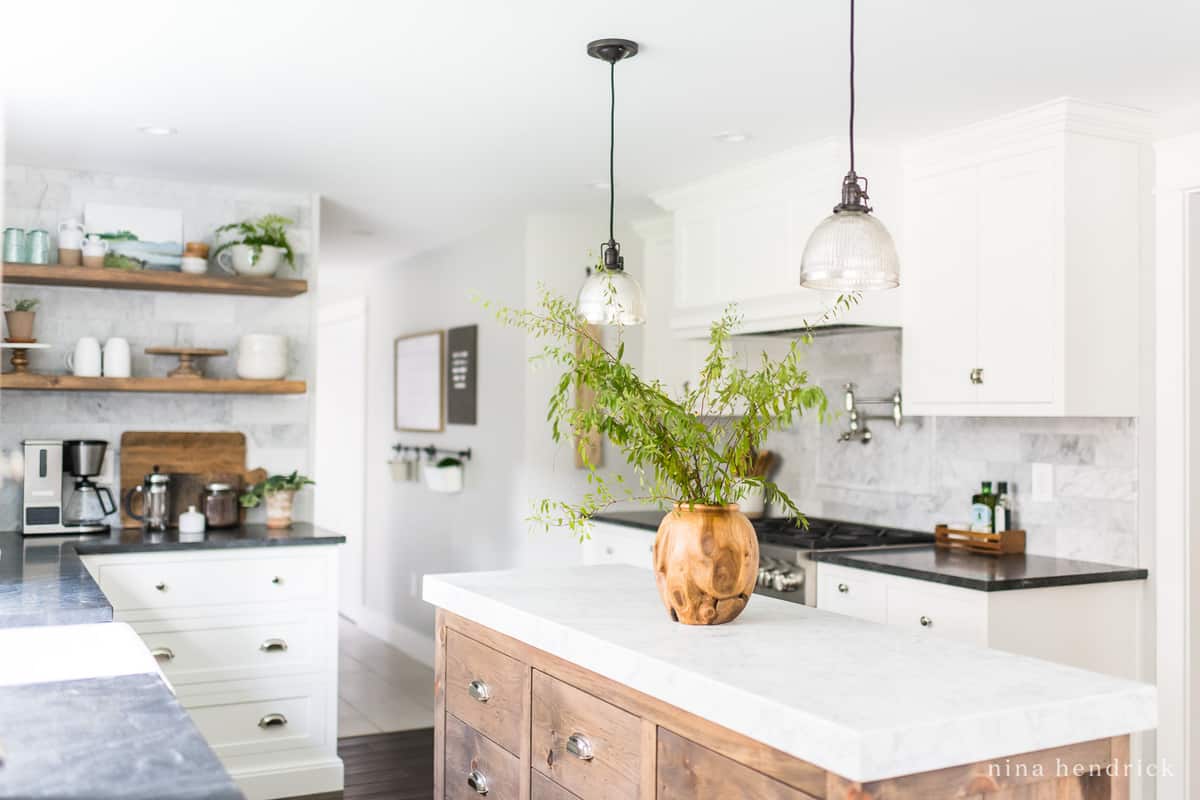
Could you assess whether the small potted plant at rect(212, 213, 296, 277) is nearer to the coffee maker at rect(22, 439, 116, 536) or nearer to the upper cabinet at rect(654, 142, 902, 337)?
the coffee maker at rect(22, 439, 116, 536)

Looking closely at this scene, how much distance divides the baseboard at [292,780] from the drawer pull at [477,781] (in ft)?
5.61

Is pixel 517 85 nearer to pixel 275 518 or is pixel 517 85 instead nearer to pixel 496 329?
pixel 275 518

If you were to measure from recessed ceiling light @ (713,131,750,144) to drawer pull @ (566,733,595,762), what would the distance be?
7.56ft

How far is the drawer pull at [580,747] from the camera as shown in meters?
2.17

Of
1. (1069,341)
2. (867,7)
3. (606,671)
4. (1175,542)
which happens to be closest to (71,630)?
(606,671)

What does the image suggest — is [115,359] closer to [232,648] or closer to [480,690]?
[232,648]

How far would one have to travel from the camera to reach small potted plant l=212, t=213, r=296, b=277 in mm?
4582

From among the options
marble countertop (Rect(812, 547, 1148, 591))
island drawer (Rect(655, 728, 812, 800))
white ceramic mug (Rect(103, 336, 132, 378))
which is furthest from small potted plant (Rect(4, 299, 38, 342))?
island drawer (Rect(655, 728, 812, 800))

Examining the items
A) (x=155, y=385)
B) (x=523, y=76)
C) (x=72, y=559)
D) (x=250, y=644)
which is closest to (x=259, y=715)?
(x=250, y=644)

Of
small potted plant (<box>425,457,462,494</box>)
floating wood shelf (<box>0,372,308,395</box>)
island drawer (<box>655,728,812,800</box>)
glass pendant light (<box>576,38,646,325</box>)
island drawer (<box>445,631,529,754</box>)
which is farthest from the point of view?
small potted plant (<box>425,457,462,494</box>)

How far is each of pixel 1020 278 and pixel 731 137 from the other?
1077mm

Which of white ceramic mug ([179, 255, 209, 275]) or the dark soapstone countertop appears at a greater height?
white ceramic mug ([179, 255, 209, 275])

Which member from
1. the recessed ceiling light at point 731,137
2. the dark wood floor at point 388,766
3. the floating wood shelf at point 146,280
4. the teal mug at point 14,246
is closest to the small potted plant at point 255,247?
the floating wood shelf at point 146,280

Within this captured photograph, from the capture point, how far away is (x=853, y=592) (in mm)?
3713
